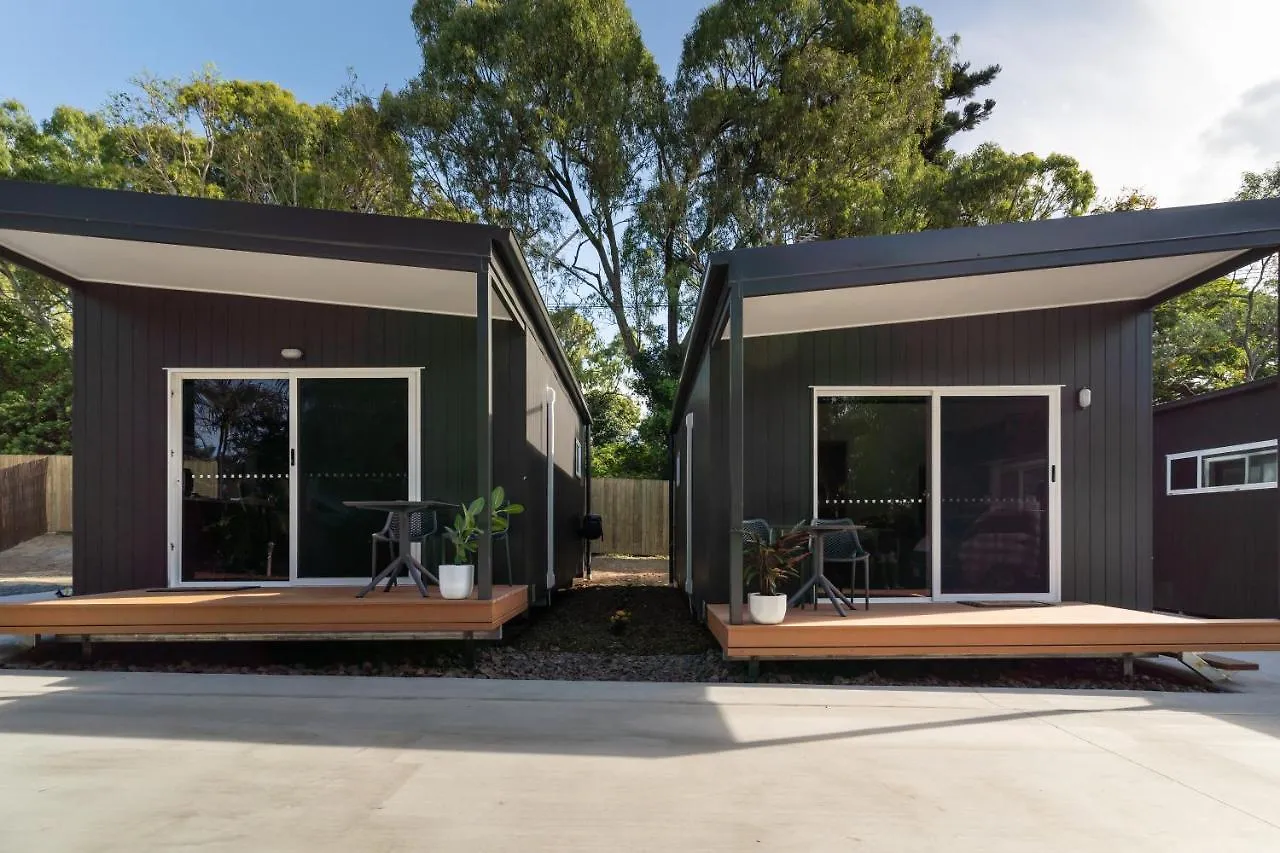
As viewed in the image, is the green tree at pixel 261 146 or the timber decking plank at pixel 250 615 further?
the green tree at pixel 261 146

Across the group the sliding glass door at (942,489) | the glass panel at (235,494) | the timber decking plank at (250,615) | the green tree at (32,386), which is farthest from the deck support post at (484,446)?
the green tree at (32,386)

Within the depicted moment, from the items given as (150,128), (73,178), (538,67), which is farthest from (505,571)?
(73,178)

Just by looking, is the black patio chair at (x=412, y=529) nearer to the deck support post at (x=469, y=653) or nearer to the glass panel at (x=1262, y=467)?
the deck support post at (x=469, y=653)

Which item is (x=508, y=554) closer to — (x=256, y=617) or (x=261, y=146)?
(x=256, y=617)

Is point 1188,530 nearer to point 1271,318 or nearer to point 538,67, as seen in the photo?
point 1271,318

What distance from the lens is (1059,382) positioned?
598 cm

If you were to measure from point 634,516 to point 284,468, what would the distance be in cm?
926

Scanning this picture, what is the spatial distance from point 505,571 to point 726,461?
1.79 meters

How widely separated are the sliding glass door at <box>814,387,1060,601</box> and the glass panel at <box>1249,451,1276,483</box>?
2195 millimetres

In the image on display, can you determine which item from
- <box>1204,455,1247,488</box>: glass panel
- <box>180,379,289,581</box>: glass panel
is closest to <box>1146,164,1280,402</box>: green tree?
<box>1204,455,1247,488</box>: glass panel

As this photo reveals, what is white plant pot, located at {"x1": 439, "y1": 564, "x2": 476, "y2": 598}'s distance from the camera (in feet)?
15.1

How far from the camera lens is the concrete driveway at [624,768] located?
7.63ft

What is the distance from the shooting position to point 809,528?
459 centimetres

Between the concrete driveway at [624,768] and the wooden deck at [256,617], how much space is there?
35cm
